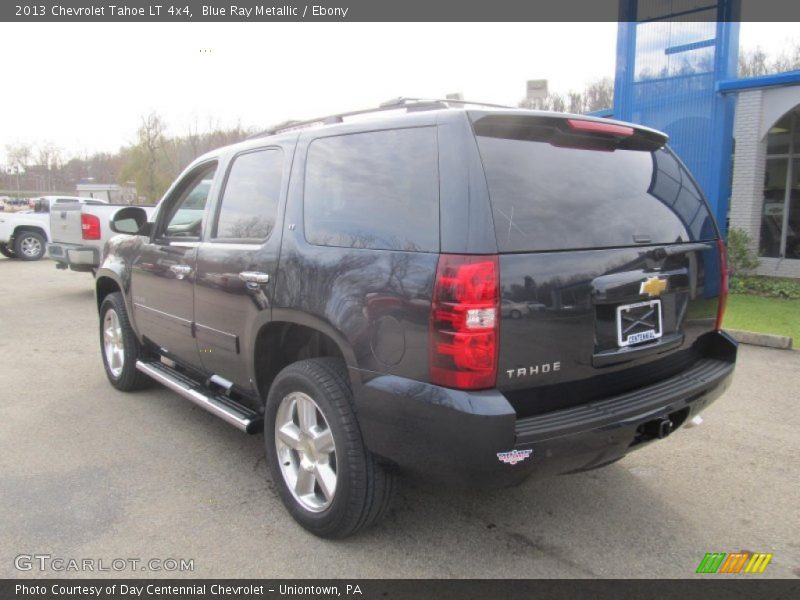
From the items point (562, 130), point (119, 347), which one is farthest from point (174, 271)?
point (562, 130)

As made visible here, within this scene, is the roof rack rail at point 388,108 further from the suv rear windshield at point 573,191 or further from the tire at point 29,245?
the tire at point 29,245

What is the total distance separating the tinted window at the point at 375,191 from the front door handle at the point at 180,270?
1.23m

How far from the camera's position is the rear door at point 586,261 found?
2.38 m

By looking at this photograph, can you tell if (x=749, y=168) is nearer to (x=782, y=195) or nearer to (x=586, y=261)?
(x=782, y=195)

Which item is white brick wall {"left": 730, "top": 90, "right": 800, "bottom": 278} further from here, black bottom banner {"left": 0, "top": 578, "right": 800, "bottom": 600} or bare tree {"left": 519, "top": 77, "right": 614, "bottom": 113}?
bare tree {"left": 519, "top": 77, "right": 614, "bottom": 113}

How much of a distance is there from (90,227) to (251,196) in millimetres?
8092

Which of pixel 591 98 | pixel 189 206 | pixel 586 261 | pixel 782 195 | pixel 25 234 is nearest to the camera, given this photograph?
pixel 586 261

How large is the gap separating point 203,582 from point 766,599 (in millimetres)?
2357

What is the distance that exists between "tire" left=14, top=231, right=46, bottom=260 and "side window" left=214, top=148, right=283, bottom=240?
17009 millimetres

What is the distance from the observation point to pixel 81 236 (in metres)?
10.5

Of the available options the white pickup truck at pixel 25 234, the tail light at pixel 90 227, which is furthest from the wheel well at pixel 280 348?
the white pickup truck at pixel 25 234

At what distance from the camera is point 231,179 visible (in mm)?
3832

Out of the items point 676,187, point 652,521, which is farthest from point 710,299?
point 652,521

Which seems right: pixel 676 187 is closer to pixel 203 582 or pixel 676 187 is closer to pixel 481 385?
pixel 481 385
